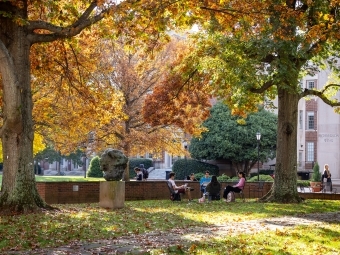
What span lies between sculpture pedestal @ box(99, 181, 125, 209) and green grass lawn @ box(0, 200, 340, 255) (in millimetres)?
373

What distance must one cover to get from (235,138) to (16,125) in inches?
1525

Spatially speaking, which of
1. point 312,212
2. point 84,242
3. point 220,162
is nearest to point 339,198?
point 312,212

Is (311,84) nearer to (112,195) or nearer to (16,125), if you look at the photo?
(112,195)

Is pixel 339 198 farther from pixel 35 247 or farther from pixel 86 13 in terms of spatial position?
pixel 35 247

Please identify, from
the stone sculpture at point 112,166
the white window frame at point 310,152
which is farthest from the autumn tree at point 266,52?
the white window frame at point 310,152

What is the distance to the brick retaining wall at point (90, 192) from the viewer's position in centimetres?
2428

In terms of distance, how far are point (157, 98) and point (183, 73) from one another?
2940mm

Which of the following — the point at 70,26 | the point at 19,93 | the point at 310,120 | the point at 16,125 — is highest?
the point at 310,120

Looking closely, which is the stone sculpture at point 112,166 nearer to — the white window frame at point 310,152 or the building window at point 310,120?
the white window frame at point 310,152

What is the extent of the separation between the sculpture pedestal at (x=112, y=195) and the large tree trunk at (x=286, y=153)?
725 centimetres

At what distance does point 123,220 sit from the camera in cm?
1491

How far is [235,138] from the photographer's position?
53.7 m

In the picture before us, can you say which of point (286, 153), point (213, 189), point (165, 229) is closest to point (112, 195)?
point (165, 229)

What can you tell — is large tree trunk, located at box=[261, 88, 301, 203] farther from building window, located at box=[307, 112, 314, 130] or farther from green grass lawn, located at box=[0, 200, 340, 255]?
building window, located at box=[307, 112, 314, 130]
